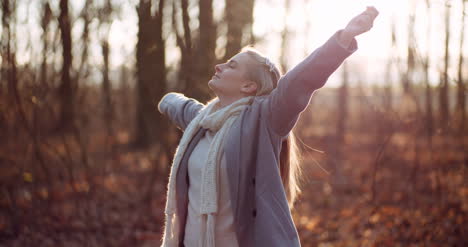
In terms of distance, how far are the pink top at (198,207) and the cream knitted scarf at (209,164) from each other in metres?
0.05

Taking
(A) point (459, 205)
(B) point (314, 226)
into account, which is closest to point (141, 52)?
(B) point (314, 226)

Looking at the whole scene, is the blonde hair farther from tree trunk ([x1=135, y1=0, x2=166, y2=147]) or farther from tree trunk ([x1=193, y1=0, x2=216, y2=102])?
tree trunk ([x1=135, y1=0, x2=166, y2=147])

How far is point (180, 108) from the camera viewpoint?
9.64 ft

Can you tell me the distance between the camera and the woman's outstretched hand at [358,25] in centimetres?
190

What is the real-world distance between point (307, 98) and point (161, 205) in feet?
16.6

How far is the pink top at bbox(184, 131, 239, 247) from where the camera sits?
235 cm

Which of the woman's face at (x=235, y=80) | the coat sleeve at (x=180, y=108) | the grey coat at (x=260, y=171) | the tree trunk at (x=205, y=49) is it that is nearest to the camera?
the grey coat at (x=260, y=171)

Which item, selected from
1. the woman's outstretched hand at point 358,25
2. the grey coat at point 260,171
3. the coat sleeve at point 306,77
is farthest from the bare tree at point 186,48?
the woman's outstretched hand at point 358,25

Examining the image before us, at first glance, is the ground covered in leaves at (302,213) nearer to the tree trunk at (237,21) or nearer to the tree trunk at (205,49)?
the tree trunk at (205,49)

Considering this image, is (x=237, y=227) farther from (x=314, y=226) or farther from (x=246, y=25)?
(x=314, y=226)

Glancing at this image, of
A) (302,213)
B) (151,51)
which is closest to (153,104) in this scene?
(151,51)

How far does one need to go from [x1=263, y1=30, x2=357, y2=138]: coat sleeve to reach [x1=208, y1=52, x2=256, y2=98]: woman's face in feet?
1.13

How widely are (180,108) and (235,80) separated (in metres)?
0.62

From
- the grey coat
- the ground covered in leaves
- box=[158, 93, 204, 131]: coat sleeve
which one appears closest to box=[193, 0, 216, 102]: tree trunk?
the ground covered in leaves
